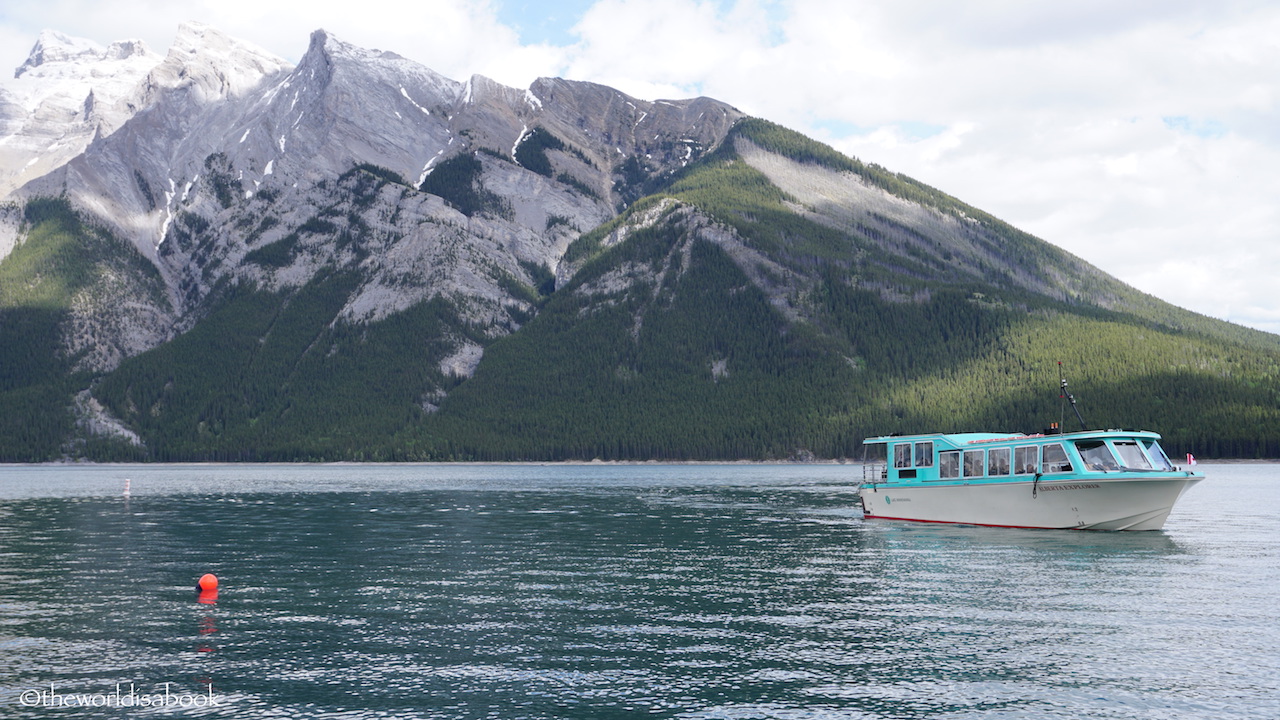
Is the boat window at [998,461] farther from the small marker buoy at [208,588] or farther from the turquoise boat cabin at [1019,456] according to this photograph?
the small marker buoy at [208,588]

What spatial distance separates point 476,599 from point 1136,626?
2568 centimetres

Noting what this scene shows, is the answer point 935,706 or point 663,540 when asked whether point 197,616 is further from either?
point 663,540

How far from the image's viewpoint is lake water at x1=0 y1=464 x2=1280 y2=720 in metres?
28.9

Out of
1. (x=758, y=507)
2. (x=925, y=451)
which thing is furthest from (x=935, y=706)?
(x=758, y=507)

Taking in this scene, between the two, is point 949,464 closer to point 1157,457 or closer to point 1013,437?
point 1013,437

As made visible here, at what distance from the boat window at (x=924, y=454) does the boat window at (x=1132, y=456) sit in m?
13.6

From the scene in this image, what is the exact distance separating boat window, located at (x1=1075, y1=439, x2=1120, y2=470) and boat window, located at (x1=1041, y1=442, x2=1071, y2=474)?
1.03m

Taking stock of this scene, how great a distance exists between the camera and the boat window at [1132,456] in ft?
221

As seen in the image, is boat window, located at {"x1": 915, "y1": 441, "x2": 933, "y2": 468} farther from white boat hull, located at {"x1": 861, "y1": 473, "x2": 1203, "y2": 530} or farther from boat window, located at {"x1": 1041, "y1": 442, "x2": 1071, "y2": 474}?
boat window, located at {"x1": 1041, "y1": 442, "x2": 1071, "y2": 474}

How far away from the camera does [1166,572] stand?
52031mm

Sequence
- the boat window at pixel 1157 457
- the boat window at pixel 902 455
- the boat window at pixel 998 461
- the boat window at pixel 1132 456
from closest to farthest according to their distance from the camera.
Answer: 1. the boat window at pixel 1132 456
2. the boat window at pixel 1157 457
3. the boat window at pixel 998 461
4. the boat window at pixel 902 455

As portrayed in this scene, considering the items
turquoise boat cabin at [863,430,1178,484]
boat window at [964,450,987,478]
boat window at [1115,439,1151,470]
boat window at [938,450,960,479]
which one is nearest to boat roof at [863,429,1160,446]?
turquoise boat cabin at [863,430,1178,484]

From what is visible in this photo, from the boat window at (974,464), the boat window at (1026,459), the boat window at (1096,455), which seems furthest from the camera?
the boat window at (974,464)

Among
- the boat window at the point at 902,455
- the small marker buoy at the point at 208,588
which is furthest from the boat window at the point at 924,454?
the small marker buoy at the point at 208,588
